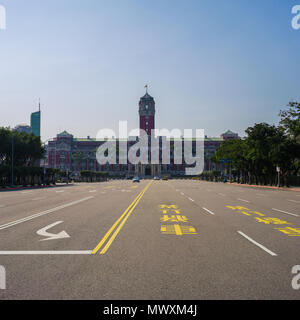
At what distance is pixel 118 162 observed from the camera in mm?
172500

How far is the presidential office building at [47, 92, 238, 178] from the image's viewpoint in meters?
165

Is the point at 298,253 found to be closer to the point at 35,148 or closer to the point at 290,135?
the point at 290,135

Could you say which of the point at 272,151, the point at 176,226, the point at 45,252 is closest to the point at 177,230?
the point at 176,226

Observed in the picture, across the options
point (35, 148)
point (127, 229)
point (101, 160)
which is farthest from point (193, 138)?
point (127, 229)

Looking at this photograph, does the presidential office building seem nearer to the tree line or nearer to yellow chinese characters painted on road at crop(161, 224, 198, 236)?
the tree line

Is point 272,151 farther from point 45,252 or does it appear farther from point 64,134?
point 64,134

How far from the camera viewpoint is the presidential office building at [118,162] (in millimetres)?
165250

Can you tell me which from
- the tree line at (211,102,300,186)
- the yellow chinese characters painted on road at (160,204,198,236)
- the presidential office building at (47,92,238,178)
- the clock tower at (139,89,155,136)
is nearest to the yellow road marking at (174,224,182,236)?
the yellow chinese characters painted on road at (160,204,198,236)

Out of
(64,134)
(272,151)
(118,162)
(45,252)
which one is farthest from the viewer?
(64,134)

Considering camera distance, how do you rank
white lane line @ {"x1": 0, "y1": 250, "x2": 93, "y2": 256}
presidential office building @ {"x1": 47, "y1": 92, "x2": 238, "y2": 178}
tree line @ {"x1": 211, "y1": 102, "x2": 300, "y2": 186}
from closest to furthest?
white lane line @ {"x1": 0, "y1": 250, "x2": 93, "y2": 256}, tree line @ {"x1": 211, "y1": 102, "x2": 300, "y2": 186}, presidential office building @ {"x1": 47, "y1": 92, "x2": 238, "y2": 178}

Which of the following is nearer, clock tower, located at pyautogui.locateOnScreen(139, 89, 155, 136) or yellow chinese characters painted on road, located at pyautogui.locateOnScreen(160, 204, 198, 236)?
yellow chinese characters painted on road, located at pyautogui.locateOnScreen(160, 204, 198, 236)

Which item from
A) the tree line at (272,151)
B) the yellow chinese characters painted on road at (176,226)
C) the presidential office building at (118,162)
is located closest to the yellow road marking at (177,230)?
the yellow chinese characters painted on road at (176,226)

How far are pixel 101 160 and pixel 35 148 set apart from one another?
9835cm

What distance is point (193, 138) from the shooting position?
7180 inches
